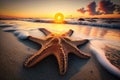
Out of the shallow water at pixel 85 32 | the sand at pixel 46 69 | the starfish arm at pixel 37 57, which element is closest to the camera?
the sand at pixel 46 69

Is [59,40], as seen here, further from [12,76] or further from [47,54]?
[12,76]

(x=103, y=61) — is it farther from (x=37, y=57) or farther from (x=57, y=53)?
(x=37, y=57)

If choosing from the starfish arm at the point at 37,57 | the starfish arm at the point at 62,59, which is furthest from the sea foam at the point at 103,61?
the starfish arm at the point at 37,57

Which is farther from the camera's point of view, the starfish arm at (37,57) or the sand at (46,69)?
the starfish arm at (37,57)

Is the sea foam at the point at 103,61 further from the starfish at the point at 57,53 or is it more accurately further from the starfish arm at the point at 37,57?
the starfish arm at the point at 37,57

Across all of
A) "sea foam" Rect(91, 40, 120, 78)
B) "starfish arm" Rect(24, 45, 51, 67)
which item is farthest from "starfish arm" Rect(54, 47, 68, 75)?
"sea foam" Rect(91, 40, 120, 78)

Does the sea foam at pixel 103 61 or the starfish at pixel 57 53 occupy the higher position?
the starfish at pixel 57 53

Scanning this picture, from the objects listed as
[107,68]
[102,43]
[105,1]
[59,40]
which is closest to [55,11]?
[105,1]

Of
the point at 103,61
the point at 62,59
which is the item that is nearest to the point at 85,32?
the point at 103,61
